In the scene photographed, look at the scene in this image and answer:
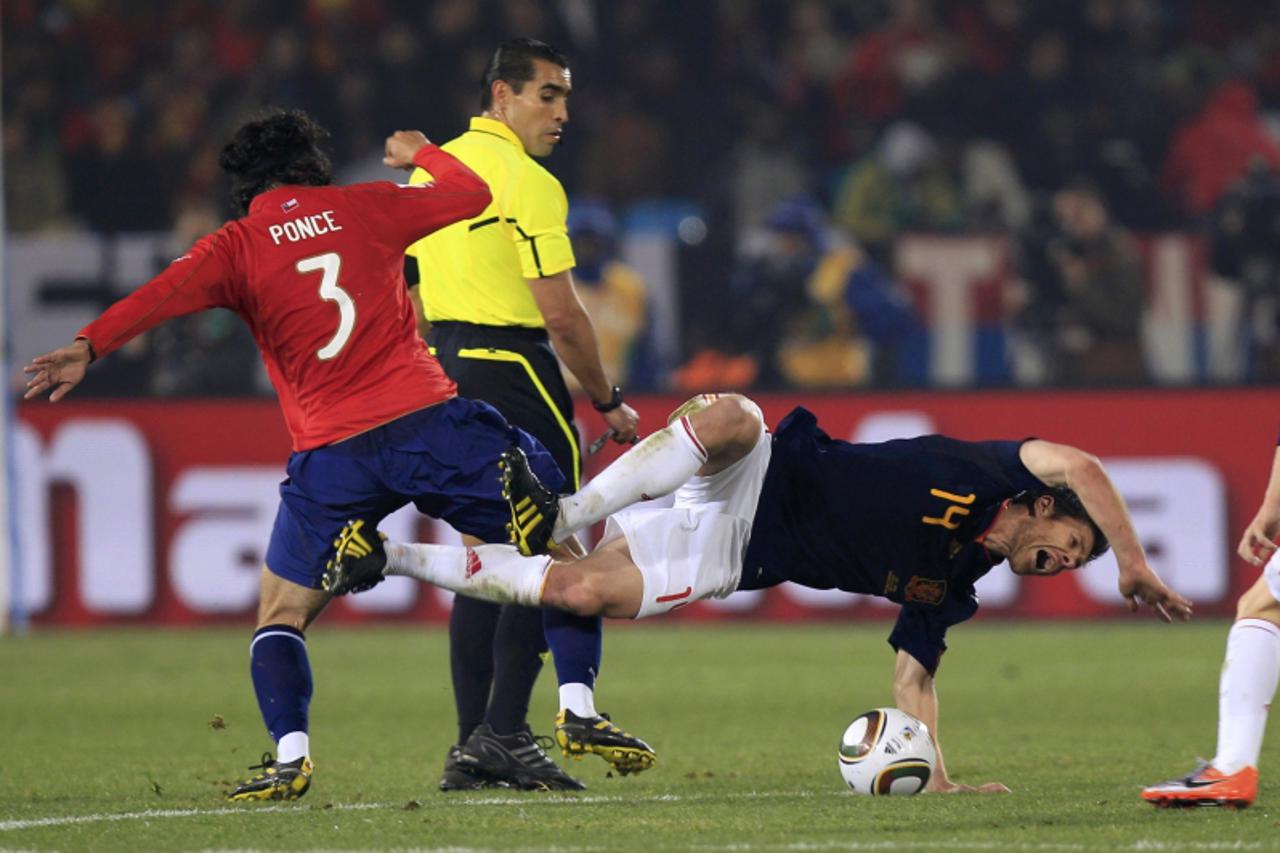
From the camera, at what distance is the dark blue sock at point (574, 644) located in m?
5.93

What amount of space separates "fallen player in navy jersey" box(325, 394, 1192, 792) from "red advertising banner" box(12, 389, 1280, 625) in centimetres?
572

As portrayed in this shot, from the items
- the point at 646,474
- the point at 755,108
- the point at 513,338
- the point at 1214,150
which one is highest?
the point at 755,108

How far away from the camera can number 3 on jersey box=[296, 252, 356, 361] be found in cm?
540

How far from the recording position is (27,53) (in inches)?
606

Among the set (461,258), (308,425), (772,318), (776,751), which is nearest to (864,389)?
(772,318)

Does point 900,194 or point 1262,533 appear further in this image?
point 900,194

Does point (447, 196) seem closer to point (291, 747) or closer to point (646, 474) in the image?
point (646, 474)

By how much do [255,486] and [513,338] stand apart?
19.8 feet

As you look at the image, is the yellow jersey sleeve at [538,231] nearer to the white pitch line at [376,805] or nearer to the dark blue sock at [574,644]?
the dark blue sock at [574,644]

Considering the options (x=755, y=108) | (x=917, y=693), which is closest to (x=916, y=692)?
(x=917, y=693)

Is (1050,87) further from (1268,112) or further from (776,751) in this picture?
(776,751)

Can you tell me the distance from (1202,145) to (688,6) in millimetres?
3943

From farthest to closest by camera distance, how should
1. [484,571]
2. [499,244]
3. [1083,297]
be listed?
[1083,297]
[499,244]
[484,571]

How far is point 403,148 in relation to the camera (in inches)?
227
